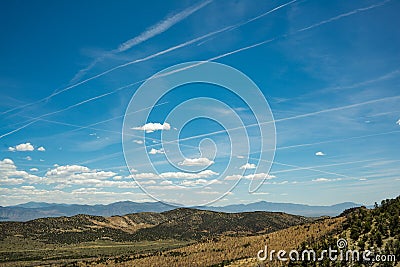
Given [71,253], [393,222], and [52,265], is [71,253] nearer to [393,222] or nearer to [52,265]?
[52,265]

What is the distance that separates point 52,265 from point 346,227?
101601 millimetres

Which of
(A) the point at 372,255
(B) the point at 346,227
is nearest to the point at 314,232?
(B) the point at 346,227

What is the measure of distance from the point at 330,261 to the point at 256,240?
58154 mm

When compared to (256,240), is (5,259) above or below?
below

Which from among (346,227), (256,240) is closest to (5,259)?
(256,240)

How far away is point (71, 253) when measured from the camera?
161000 mm

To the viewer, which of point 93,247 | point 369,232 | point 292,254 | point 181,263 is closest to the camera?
point 369,232

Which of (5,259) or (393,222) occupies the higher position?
(393,222)

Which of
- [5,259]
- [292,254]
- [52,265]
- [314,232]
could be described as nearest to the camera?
[292,254]

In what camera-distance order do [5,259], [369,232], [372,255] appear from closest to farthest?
[372,255]
[369,232]
[5,259]

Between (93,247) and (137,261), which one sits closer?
(137,261)

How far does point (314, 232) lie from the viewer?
66625 millimetres

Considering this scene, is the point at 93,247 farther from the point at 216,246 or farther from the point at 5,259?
the point at 216,246

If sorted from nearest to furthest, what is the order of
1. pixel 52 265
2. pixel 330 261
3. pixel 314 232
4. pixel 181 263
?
1. pixel 330 261
2. pixel 314 232
3. pixel 181 263
4. pixel 52 265
